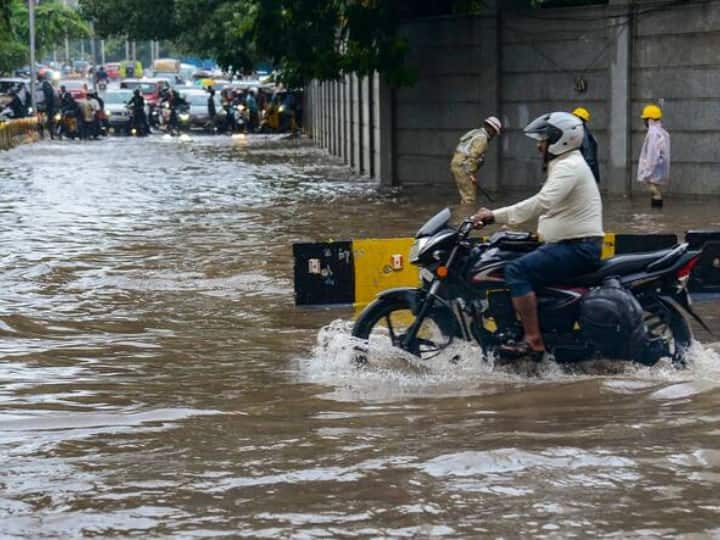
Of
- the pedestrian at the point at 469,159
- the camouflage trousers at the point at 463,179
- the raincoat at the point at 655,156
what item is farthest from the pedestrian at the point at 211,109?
the raincoat at the point at 655,156

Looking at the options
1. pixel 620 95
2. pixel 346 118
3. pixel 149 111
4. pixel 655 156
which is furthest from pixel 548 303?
pixel 149 111

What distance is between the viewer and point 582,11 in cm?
2119

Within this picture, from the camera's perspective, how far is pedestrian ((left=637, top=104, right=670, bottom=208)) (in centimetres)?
1788

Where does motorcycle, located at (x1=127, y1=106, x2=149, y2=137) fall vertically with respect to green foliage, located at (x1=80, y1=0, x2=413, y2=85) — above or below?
below

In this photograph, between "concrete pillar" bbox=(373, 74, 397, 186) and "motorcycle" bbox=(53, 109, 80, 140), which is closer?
"concrete pillar" bbox=(373, 74, 397, 186)

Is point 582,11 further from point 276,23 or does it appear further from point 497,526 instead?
point 497,526

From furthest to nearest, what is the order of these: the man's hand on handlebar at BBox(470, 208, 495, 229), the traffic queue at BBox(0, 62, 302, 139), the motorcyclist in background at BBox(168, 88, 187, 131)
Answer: the motorcyclist in background at BBox(168, 88, 187, 131) < the traffic queue at BBox(0, 62, 302, 139) < the man's hand on handlebar at BBox(470, 208, 495, 229)

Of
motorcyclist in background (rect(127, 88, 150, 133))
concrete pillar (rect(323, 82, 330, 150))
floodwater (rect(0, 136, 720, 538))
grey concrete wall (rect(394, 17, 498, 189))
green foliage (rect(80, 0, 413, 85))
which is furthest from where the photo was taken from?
motorcyclist in background (rect(127, 88, 150, 133))

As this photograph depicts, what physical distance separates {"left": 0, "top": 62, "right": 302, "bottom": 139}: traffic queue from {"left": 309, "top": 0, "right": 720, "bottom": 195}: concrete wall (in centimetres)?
2170

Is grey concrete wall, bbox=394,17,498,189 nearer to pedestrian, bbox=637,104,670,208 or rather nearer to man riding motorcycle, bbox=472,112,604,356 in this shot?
pedestrian, bbox=637,104,670,208

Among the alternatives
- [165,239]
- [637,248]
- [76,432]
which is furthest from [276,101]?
[76,432]

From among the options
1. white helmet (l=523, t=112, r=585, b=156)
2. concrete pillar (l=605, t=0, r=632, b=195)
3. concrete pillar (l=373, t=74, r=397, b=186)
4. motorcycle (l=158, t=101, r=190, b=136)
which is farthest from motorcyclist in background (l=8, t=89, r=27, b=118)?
white helmet (l=523, t=112, r=585, b=156)

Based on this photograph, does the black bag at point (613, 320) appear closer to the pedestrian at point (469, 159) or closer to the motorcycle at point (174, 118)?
the pedestrian at point (469, 159)

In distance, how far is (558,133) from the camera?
8.47 metres
